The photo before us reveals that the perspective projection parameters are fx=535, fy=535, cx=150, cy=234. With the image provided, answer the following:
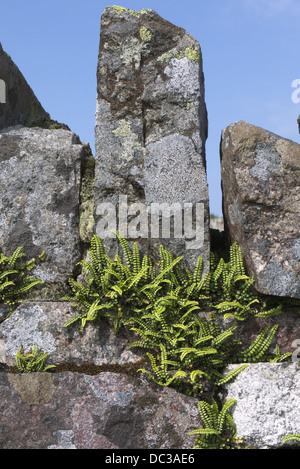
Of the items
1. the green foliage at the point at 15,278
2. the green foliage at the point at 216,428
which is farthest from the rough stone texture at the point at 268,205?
the green foliage at the point at 15,278

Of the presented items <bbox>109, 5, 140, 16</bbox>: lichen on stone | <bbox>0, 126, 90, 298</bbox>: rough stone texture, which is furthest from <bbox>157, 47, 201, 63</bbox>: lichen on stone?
<bbox>0, 126, 90, 298</bbox>: rough stone texture

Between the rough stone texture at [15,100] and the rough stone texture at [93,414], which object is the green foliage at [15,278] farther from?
the rough stone texture at [15,100]

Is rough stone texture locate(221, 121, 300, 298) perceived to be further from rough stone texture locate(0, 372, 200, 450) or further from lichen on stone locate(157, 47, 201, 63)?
rough stone texture locate(0, 372, 200, 450)

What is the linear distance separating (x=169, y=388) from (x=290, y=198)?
2370 mm

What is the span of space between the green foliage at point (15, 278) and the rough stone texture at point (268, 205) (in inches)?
90.7

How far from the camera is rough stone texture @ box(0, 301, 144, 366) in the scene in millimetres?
5672

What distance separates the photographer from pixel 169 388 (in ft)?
17.9

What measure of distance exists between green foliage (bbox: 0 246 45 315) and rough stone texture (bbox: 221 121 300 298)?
90.7 inches

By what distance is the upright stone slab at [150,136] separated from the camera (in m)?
5.93

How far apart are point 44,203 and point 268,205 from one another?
250 cm
